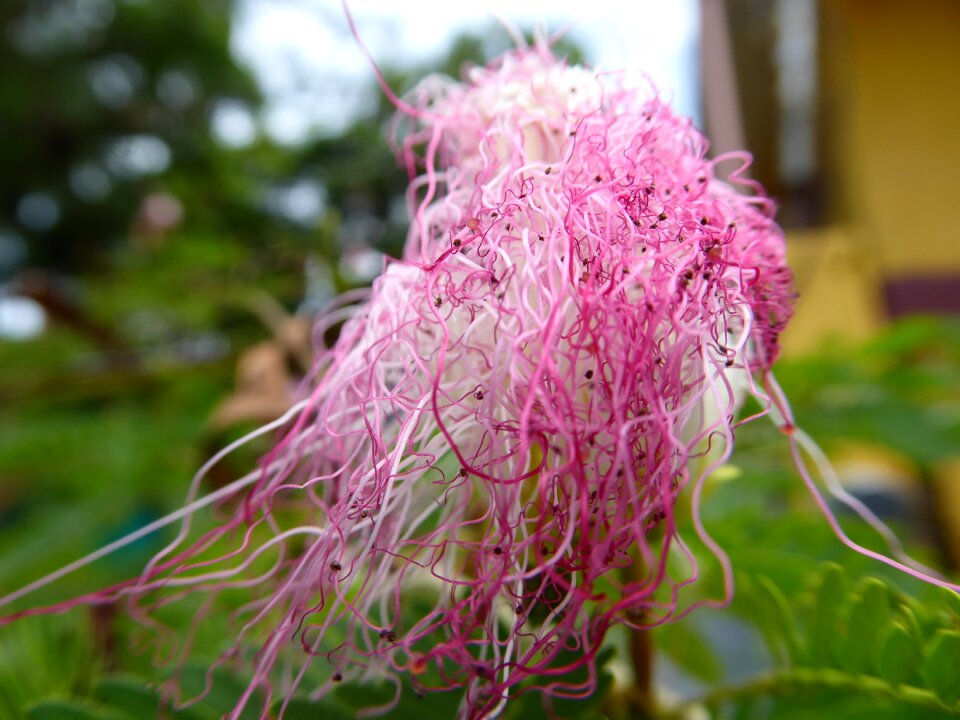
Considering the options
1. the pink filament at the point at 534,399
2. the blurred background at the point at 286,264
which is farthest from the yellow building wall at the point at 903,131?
the pink filament at the point at 534,399

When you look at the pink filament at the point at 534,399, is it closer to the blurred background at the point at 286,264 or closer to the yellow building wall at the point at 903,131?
the blurred background at the point at 286,264

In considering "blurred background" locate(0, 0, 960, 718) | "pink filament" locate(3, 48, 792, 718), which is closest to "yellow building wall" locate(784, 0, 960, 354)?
"blurred background" locate(0, 0, 960, 718)

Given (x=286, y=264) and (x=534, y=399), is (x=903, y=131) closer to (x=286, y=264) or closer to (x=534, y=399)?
(x=286, y=264)

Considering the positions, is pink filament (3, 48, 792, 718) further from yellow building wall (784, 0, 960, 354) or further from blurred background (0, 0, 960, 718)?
yellow building wall (784, 0, 960, 354)

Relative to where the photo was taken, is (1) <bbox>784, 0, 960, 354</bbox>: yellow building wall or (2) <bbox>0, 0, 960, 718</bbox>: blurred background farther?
(1) <bbox>784, 0, 960, 354</bbox>: yellow building wall

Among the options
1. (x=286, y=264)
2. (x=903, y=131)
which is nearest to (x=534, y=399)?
(x=286, y=264)

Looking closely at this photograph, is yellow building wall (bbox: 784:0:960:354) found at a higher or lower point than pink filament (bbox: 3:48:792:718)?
lower

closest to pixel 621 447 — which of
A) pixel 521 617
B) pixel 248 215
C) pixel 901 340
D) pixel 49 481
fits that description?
pixel 521 617

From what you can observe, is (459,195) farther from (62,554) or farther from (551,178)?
(62,554)

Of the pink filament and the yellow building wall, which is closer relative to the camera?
the pink filament
